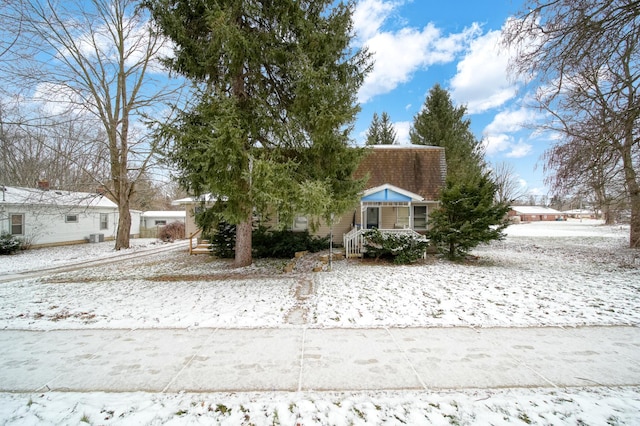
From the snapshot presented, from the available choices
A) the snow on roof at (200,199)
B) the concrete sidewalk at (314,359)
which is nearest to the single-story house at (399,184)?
the snow on roof at (200,199)

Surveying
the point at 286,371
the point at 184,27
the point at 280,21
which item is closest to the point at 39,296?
the point at 286,371

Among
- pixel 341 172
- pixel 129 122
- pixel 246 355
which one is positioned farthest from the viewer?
pixel 129 122

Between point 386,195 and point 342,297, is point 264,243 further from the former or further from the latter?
point 342,297

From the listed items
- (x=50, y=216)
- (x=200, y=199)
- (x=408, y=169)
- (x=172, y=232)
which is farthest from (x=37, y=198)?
(x=408, y=169)

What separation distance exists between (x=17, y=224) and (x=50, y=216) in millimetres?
1609

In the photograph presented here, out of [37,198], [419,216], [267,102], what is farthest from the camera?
[37,198]

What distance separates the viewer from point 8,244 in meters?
14.7

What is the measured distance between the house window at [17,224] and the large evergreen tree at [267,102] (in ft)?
51.7

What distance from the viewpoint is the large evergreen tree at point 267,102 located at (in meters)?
6.62

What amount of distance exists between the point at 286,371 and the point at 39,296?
7.05m

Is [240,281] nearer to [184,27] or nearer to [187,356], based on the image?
[187,356]

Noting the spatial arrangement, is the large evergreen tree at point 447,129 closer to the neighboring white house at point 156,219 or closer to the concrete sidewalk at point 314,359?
the concrete sidewalk at point 314,359

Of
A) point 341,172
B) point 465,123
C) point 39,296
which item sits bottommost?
point 39,296

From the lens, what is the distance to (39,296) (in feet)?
21.6
